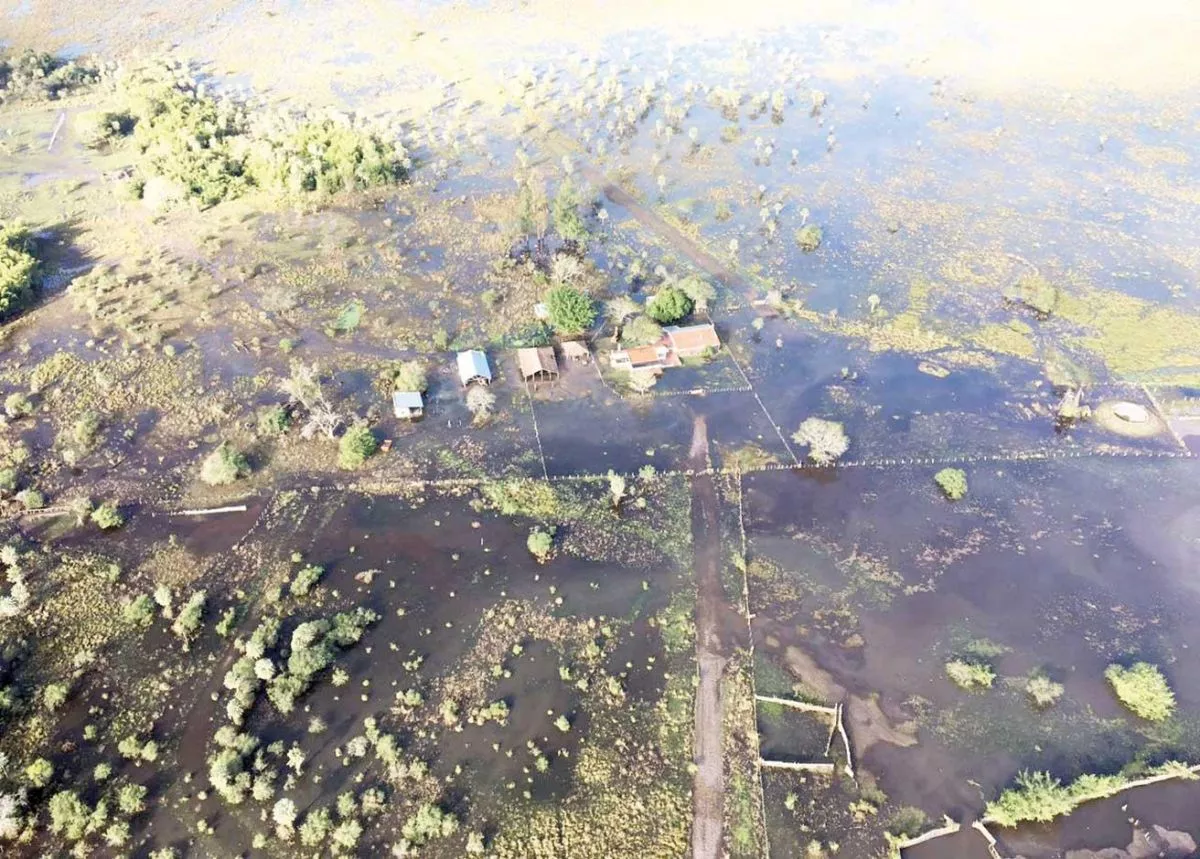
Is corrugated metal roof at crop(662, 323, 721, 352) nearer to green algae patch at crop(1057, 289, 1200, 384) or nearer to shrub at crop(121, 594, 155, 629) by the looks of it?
green algae patch at crop(1057, 289, 1200, 384)

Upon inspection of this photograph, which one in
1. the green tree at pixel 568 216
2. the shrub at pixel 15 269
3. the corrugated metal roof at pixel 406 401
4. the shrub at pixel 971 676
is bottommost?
the shrub at pixel 971 676

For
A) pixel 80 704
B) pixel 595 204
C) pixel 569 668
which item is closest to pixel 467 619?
pixel 569 668

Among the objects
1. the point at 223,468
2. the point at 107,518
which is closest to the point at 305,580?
the point at 223,468

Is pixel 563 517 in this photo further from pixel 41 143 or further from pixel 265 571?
pixel 41 143

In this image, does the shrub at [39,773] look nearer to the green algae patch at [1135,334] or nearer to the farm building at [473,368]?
the farm building at [473,368]

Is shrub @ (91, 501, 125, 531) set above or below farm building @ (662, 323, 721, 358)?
above

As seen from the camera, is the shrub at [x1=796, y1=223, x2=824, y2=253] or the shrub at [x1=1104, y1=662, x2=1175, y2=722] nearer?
the shrub at [x1=1104, y1=662, x2=1175, y2=722]

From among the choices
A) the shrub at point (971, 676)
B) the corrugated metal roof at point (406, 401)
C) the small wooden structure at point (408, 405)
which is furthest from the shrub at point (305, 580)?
the shrub at point (971, 676)

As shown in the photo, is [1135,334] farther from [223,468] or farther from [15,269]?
[15,269]

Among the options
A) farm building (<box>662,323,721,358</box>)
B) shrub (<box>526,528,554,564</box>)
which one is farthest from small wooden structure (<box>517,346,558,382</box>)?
shrub (<box>526,528,554,564</box>)
